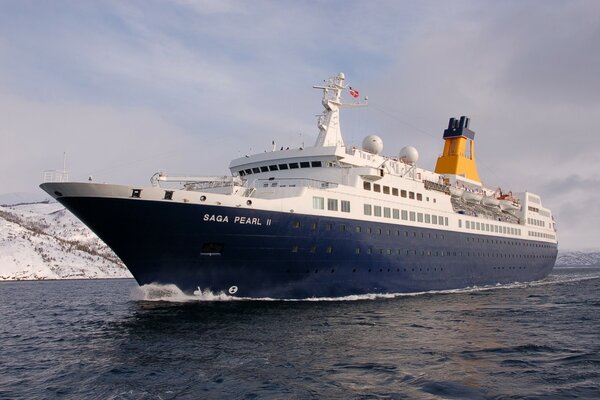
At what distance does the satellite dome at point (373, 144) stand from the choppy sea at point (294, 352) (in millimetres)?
14340

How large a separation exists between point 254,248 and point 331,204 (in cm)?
617

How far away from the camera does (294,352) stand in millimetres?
15016

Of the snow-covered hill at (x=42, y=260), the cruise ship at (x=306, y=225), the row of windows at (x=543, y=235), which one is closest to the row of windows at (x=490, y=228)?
the cruise ship at (x=306, y=225)

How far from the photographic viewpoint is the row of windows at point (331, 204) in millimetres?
27281

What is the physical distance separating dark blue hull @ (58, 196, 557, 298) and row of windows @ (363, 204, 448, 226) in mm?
843

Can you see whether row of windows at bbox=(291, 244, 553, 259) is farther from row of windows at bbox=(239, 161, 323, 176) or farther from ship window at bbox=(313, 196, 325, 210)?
row of windows at bbox=(239, 161, 323, 176)

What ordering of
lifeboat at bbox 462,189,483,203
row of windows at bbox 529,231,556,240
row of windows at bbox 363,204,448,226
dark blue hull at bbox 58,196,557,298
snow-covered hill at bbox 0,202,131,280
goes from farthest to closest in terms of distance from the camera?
snow-covered hill at bbox 0,202,131,280 → row of windows at bbox 529,231,556,240 → lifeboat at bbox 462,189,483,203 → row of windows at bbox 363,204,448,226 → dark blue hull at bbox 58,196,557,298

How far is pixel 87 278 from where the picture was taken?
97562 mm

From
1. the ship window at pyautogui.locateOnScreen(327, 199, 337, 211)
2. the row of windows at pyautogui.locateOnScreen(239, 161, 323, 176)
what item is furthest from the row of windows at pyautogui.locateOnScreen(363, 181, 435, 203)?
the ship window at pyautogui.locateOnScreen(327, 199, 337, 211)

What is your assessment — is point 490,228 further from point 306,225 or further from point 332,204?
point 306,225

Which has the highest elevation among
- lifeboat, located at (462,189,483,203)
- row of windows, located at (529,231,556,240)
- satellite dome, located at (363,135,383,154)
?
satellite dome, located at (363,135,383,154)

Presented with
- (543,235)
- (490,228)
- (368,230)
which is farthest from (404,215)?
(543,235)

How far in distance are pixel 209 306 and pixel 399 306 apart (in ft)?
36.3

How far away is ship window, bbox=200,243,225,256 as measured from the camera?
23.6 m
